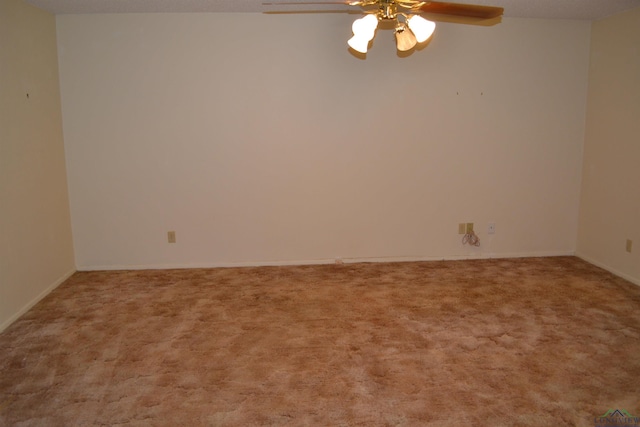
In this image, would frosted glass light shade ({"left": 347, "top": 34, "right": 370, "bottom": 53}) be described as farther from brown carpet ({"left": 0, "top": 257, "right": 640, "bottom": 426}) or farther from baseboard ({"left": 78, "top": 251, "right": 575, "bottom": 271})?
baseboard ({"left": 78, "top": 251, "right": 575, "bottom": 271})

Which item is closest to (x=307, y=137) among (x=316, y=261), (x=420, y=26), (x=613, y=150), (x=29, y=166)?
(x=316, y=261)

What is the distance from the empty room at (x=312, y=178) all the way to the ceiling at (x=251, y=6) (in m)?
0.03

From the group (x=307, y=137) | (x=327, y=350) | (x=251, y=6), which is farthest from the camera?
(x=307, y=137)

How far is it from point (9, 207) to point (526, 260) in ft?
14.9

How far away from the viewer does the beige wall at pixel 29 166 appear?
10.7 ft

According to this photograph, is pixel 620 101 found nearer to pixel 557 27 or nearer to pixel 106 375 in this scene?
pixel 557 27

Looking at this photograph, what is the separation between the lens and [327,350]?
9.33ft

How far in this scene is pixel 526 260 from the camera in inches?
181

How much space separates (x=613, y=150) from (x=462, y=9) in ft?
8.88

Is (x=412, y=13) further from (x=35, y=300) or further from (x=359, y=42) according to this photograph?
(x=35, y=300)

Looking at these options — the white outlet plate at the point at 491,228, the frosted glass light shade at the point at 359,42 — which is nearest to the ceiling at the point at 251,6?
the frosted glass light shade at the point at 359,42

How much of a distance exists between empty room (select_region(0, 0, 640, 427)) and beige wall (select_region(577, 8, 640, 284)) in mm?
19

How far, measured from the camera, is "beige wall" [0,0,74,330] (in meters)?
3.27

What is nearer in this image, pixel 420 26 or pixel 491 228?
pixel 420 26
